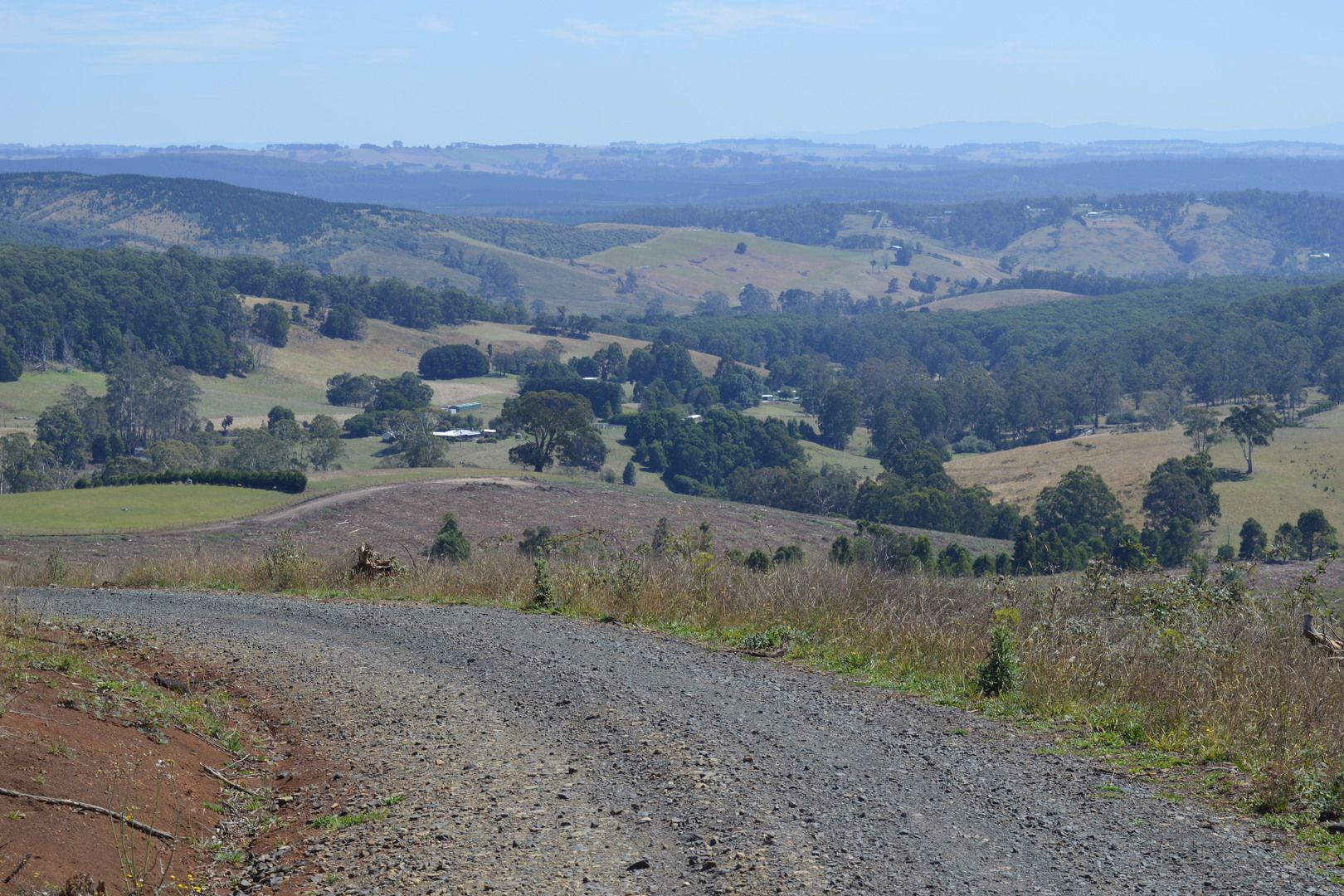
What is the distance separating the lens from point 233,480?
60.5m

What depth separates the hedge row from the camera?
194ft

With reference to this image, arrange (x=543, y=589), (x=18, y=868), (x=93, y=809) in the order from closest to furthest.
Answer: (x=18, y=868)
(x=93, y=809)
(x=543, y=589)

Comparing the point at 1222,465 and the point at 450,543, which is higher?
the point at 450,543

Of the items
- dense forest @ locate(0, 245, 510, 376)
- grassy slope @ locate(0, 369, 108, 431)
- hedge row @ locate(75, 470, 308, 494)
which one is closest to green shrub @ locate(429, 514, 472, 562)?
hedge row @ locate(75, 470, 308, 494)

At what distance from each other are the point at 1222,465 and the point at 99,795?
280 ft

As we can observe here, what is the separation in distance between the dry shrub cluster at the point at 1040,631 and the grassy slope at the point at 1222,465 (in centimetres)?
6213

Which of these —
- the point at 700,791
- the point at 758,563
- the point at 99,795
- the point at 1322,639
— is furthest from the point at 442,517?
the point at 700,791

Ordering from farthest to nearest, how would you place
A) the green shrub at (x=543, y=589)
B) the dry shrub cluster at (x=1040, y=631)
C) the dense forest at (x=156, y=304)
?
1. the dense forest at (x=156, y=304)
2. the green shrub at (x=543, y=589)
3. the dry shrub cluster at (x=1040, y=631)

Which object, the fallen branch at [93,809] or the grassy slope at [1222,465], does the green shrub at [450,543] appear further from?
the grassy slope at [1222,465]

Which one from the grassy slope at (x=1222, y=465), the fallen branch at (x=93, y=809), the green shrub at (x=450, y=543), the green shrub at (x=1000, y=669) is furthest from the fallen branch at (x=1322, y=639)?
the grassy slope at (x=1222, y=465)

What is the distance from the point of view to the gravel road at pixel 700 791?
5.65m

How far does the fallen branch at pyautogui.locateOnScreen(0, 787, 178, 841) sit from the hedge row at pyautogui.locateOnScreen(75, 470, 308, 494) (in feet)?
178

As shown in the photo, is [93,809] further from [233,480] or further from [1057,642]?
[233,480]

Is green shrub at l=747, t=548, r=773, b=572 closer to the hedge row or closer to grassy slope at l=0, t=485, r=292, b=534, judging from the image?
grassy slope at l=0, t=485, r=292, b=534
